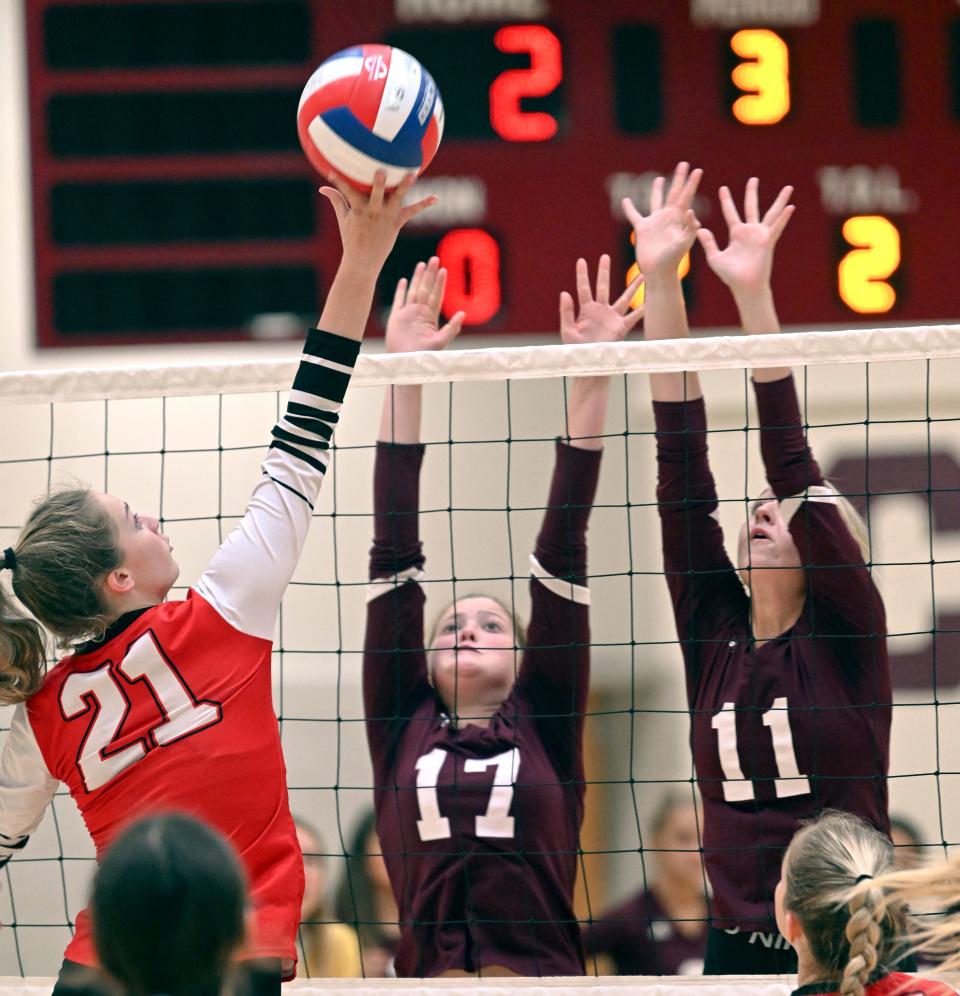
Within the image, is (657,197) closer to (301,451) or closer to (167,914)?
(301,451)

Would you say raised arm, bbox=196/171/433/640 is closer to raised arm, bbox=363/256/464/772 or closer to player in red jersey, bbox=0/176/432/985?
player in red jersey, bbox=0/176/432/985

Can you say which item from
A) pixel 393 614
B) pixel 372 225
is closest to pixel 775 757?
pixel 393 614

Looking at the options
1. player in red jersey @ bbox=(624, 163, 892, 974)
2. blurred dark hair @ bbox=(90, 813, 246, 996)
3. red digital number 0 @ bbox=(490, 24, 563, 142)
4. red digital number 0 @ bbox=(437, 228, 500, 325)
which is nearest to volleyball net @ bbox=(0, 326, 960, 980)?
red digital number 0 @ bbox=(437, 228, 500, 325)

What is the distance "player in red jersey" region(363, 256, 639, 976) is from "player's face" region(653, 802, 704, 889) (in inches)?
56.9

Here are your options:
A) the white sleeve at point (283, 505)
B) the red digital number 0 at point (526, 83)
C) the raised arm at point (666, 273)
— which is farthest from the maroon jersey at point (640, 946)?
the red digital number 0 at point (526, 83)

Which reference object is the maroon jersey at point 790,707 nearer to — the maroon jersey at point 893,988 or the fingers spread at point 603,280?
the fingers spread at point 603,280

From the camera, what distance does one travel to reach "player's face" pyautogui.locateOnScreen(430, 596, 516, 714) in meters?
2.93

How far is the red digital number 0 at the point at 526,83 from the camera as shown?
4457 mm

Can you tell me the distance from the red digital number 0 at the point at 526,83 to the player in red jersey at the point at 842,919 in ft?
9.75

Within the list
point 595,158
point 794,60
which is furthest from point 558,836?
point 794,60

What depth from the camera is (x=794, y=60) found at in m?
4.49

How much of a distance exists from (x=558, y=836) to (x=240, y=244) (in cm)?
239

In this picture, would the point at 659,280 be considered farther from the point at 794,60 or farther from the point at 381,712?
the point at 794,60

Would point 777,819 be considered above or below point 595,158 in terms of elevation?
below
